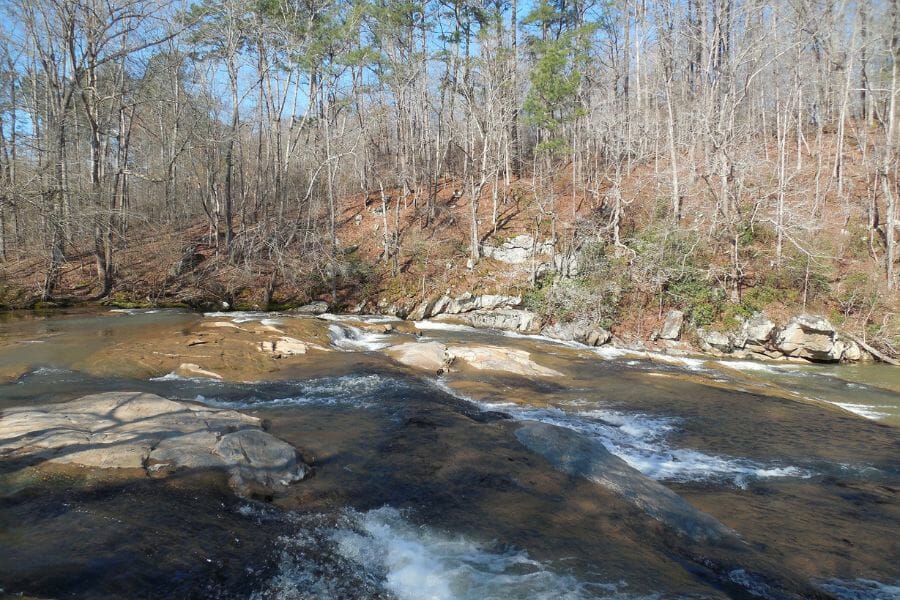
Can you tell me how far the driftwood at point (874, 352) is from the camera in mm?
13938

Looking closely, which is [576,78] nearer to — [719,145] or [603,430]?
[719,145]

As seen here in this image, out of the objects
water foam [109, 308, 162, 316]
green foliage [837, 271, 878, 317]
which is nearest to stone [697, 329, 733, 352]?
green foliage [837, 271, 878, 317]

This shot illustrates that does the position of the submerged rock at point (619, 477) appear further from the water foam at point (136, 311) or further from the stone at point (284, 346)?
the water foam at point (136, 311)

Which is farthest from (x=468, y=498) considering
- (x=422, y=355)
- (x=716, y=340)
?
(x=716, y=340)

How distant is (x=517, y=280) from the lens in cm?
2050

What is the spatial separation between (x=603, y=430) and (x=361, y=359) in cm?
567

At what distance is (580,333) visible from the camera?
1706 cm

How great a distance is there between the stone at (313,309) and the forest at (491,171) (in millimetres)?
694

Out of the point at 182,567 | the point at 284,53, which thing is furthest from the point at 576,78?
the point at 182,567

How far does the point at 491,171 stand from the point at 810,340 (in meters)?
14.8

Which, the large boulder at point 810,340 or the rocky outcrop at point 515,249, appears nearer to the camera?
the large boulder at point 810,340

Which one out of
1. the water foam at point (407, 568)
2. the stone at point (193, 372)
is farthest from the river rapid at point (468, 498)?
the stone at point (193, 372)

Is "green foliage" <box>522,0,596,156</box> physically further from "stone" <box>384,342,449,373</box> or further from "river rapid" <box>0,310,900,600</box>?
"river rapid" <box>0,310,900,600</box>

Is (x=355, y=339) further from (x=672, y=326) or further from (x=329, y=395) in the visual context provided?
(x=672, y=326)
